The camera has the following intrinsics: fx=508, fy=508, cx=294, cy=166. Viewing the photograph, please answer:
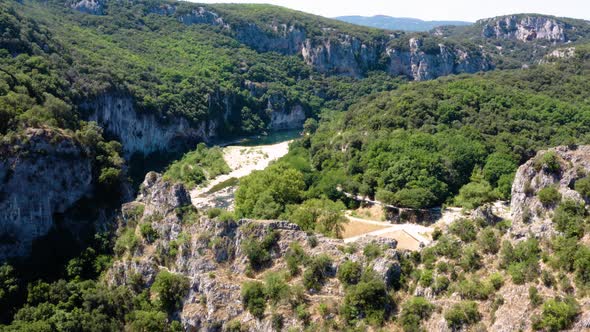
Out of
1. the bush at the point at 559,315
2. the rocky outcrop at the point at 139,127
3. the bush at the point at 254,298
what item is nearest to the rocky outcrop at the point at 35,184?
the bush at the point at 254,298

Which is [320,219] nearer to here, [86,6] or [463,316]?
[463,316]

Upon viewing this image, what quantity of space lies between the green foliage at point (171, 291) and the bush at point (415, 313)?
739 inches

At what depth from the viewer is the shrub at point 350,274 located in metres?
40.6

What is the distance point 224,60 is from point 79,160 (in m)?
122

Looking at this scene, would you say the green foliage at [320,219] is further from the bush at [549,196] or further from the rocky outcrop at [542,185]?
the bush at [549,196]

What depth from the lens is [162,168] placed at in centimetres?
10769

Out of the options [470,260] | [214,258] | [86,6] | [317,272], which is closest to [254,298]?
[317,272]

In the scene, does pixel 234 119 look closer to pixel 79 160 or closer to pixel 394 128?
pixel 394 128

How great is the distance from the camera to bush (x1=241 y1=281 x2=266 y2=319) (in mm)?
40781

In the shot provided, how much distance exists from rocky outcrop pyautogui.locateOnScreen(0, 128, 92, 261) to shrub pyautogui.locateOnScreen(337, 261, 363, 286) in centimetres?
3221

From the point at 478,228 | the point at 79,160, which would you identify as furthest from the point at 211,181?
the point at 478,228

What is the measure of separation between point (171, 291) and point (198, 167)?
6014 centimetres

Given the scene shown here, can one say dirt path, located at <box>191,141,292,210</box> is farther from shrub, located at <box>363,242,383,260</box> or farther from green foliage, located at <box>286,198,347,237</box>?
shrub, located at <box>363,242,383,260</box>

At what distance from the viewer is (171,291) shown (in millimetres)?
43812
